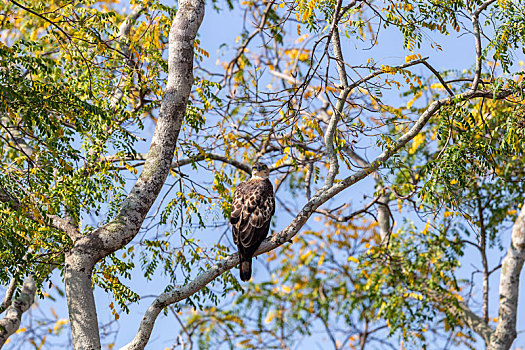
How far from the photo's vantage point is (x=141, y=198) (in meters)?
5.33

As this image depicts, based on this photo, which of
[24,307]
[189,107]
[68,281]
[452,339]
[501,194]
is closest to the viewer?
[68,281]

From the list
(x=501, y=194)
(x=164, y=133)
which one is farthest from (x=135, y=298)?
(x=501, y=194)

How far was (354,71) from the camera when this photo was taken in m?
5.95

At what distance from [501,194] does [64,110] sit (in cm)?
641

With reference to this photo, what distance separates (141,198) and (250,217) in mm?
1319

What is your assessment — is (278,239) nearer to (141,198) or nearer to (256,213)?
(256,213)

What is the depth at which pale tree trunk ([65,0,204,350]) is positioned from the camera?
5023 mm

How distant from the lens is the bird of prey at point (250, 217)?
6.05 m

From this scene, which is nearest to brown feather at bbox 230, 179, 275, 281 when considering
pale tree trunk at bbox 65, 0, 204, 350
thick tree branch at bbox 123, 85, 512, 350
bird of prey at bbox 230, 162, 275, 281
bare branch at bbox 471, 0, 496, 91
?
bird of prey at bbox 230, 162, 275, 281

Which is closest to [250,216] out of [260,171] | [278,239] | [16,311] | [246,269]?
[246,269]

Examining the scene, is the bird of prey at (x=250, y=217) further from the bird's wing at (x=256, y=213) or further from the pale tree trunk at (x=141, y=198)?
the pale tree trunk at (x=141, y=198)

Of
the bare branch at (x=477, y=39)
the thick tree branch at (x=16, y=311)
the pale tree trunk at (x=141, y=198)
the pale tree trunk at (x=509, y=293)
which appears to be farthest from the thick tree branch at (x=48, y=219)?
the pale tree trunk at (x=509, y=293)

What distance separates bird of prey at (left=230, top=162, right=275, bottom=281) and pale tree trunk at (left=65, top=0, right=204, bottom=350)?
0.95 meters

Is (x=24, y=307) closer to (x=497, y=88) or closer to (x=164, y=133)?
(x=164, y=133)
